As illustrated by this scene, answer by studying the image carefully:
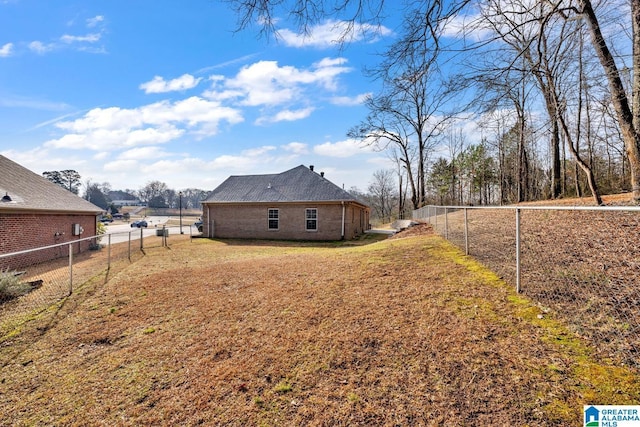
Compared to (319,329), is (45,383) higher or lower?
lower

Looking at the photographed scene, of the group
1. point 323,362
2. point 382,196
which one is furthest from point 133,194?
point 323,362

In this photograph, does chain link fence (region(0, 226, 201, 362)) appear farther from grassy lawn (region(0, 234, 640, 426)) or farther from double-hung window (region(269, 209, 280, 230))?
double-hung window (region(269, 209, 280, 230))

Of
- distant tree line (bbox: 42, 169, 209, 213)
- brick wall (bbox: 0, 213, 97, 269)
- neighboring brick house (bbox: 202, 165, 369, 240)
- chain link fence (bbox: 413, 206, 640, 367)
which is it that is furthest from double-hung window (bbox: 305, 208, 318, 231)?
distant tree line (bbox: 42, 169, 209, 213)

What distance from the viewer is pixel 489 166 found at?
29750 mm

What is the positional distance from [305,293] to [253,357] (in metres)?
1.99

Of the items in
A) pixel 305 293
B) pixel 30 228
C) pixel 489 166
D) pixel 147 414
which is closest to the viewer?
pixel 147 414

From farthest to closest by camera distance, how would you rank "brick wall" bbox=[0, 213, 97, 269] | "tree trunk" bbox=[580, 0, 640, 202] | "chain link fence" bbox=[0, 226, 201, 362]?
"brick wall" bbox=[0, 213, 97, 269] < "tree trunk" bbox=[580, 0, 640, 202] < "chain link fence" bbox=[0, 226, 201, 362]

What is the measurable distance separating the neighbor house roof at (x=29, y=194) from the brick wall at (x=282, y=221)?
6.59 metres

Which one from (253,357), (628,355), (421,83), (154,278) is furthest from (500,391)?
(154,278)

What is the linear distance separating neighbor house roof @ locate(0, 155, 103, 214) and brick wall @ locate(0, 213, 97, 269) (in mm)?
377

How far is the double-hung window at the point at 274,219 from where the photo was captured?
17984 millimetres

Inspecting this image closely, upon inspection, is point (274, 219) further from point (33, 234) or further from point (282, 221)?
point (33, 234)

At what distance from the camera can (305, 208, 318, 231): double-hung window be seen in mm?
17172

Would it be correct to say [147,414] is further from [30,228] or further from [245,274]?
[30,228]
